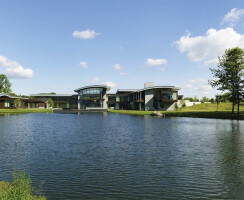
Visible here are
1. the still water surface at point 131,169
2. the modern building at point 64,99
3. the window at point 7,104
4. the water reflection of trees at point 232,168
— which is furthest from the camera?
the modern building at point 64,99

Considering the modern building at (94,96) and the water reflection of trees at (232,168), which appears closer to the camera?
the water reflection of trees at (232,168)

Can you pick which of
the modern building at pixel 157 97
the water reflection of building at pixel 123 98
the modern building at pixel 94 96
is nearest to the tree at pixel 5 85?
the water reflection of building at pixel 123 98

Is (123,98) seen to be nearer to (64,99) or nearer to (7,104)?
(64,99)

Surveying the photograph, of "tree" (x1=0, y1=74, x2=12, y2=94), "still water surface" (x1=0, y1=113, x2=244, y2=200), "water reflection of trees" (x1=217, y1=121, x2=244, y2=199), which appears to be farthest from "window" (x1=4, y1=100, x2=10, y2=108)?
"water reflection of trees" (x1=217, y1=121, x2=244, y2=199)

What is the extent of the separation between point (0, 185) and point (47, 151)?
8.77 meters

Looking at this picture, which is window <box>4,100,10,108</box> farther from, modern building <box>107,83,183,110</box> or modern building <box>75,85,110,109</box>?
modern building <box>107,83,183,110</box>

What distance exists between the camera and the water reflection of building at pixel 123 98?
83.1 metres

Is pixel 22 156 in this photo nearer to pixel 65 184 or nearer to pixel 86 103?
pixel 65 184

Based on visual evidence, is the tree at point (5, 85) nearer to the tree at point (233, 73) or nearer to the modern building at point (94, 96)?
the modern building at point (94, 96)

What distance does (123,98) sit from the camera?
391 feet

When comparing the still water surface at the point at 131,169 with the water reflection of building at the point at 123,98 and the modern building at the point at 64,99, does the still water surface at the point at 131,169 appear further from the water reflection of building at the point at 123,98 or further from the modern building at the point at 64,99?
the modern building at the point at 64,99

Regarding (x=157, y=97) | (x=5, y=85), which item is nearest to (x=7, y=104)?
(x=5, y=85)

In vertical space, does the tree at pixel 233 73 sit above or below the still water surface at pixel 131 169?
above

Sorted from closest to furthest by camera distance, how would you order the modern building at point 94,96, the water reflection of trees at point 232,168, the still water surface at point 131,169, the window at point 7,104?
the still water surface at point 131,169 < the water reflection of trees at point 232,168 < the window at point 7,104 < the modern building at point 94,96
